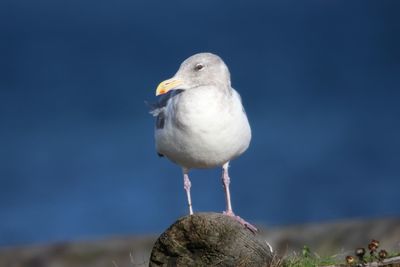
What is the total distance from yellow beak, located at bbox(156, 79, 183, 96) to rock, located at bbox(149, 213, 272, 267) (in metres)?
1.16

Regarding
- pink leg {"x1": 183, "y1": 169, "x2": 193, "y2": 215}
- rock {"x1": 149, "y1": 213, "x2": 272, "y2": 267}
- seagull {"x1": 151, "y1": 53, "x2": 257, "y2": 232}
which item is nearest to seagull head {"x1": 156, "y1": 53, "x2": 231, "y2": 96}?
seagull {"x1": 151, "y1": 53, "x2": 257, "y2": 232}

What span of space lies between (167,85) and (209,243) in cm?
143

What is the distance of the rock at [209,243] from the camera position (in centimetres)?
748

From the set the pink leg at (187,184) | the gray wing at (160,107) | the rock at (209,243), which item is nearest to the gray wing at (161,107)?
the gray wing at (160,107)

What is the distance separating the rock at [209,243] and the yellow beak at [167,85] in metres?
1.16

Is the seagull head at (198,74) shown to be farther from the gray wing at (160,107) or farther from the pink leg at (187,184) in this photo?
the pink leg at (187,184)

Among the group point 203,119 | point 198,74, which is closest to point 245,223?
point 203,119

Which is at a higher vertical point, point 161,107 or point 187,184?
point 161,107

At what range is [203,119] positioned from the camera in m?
7.91

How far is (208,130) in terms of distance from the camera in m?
7.92

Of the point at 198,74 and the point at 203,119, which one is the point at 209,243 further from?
the point at 198,74

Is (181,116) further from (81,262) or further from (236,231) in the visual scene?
(81,262)

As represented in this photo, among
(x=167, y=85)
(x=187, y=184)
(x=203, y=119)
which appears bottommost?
(x=187, y=184)

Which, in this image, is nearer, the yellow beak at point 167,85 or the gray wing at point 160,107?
the yellow beak at point 167,85
